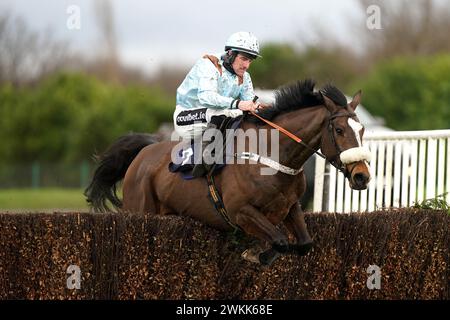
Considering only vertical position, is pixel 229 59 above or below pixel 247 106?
above

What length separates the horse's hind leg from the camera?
630 centimetres

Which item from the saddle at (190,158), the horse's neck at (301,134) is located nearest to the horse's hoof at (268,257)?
the horse's neck at (301,134)

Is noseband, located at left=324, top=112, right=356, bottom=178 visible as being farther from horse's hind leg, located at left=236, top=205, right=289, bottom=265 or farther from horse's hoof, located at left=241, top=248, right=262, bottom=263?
horse's hoof, located at left=241, top=248, right=262, bottom=263

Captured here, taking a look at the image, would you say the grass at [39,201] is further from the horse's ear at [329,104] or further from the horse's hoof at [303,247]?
the horse's ear at [329,104]

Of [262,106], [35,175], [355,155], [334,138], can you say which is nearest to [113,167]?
[262,106]

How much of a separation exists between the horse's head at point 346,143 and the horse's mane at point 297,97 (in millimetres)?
39

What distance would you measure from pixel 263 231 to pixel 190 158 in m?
1.06

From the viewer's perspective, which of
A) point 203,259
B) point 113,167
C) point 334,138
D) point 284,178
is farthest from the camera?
point 113,167

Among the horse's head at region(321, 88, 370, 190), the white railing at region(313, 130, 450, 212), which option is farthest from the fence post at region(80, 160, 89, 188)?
the horse's head at region(321, 88, 370, 190)

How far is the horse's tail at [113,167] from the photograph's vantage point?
8602 millimetres

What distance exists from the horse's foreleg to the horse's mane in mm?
757

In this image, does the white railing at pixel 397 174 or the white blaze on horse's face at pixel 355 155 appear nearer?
the white blaze on horse's face at pixel 355 155

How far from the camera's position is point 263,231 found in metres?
6.36

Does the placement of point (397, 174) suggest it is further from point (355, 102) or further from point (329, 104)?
point (329, 104)
